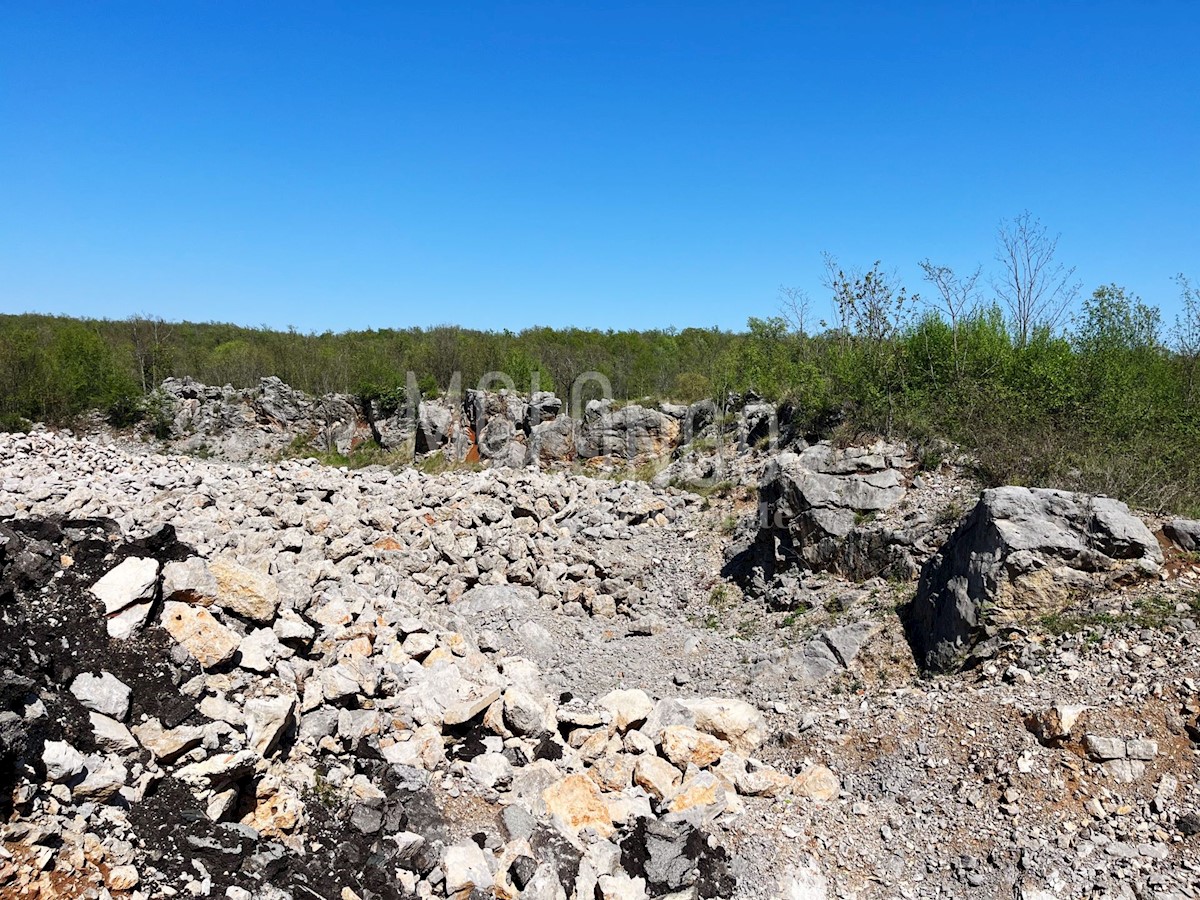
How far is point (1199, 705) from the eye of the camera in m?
6.27

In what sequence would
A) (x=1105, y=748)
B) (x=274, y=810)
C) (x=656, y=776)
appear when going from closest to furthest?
1. (x=274, y=810)
2. (x=1105, y=748)
3. (x=656, y=776)

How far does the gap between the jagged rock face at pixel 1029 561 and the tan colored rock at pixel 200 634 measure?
7.77 m

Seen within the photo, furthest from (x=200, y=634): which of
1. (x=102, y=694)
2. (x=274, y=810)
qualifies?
(x=274, y=810)

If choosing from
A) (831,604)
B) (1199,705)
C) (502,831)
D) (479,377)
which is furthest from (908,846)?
(479,377)

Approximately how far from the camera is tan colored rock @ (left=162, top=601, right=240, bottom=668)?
640 cm

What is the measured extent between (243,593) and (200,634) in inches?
33.8

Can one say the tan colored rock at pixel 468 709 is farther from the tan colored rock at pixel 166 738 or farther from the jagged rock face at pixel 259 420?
the jagged rock face at pixel 259 420

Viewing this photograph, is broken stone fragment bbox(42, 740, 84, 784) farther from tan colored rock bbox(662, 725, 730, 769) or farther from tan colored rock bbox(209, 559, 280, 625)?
tan colored rock bbox(662, 725, 730, 769)

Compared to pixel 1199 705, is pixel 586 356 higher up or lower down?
higher up

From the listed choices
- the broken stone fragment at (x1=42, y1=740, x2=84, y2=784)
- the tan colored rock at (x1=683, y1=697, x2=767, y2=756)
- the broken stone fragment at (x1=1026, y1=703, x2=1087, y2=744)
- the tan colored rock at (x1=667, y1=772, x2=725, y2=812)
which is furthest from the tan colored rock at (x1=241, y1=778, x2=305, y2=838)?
the broken stone fragment at (x1=1026, y1=703, x2=1087, y2=744)

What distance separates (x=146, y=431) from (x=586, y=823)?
31.7 meters

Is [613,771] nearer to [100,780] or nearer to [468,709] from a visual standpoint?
[468,709]

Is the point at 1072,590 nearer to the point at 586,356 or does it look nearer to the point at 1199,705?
the point at 1199,705

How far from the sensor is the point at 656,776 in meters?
6.72
